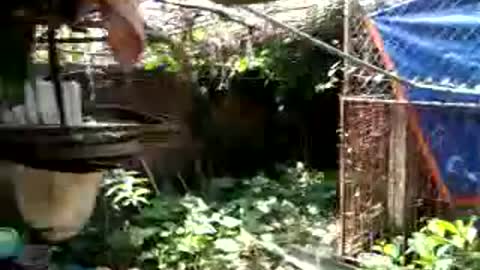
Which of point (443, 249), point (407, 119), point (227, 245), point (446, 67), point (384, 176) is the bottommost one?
point (227, 245)

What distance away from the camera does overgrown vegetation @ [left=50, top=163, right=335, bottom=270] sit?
4.98 meters

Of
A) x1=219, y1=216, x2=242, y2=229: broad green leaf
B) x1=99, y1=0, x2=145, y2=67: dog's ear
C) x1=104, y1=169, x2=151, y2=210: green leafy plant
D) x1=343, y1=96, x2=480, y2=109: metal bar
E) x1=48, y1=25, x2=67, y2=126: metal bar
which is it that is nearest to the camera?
x1=99, y1=0, x2=145, y2=67: dog's ear

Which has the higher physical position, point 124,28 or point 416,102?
point 124,28

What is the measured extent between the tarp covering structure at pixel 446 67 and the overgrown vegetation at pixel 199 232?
3.84ft

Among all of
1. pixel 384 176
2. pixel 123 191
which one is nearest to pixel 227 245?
pixel 123 191

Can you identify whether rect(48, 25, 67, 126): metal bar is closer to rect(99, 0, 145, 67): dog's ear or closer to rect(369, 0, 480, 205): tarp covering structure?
rect(99, 0, 145, 67): dog's ear

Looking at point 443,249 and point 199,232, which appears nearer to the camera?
point 443,249

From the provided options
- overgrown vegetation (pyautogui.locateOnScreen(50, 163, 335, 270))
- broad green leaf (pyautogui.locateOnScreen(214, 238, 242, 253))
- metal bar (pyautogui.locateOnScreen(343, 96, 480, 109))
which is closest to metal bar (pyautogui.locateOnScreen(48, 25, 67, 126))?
metal bar (pyautogui.locateOnScreen(343, 96, 480, 109))

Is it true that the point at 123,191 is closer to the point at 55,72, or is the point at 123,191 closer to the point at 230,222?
the point at 230,222

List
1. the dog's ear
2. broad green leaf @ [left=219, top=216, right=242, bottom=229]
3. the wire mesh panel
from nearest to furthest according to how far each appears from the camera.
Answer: the dog's ear < the wire mesh panel < broad green leaf @ [left=219, top=216, right=242, bottom=229]

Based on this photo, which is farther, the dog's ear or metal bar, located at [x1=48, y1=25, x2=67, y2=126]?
metal bar, located at [x1=48, y1=25, x2=67, y2=126]

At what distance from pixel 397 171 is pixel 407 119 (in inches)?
12.4

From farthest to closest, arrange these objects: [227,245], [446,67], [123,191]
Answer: [123,191] < [227,245] < [446,67]

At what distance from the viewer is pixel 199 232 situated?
5.11m
